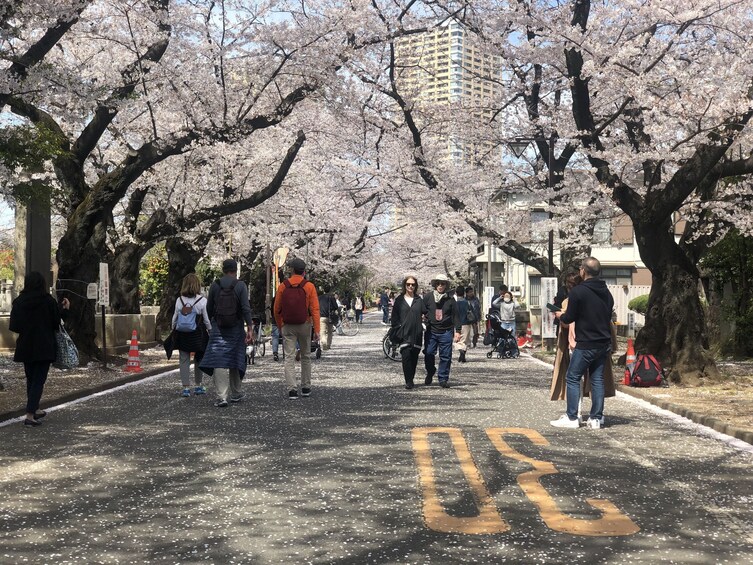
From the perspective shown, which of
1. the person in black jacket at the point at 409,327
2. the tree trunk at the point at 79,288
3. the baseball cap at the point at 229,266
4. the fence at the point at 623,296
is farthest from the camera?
the fence at the point at 623,296

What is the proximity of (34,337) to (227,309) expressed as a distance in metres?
2.73

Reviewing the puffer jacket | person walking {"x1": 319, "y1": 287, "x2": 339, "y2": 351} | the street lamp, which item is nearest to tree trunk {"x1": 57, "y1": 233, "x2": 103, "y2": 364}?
person walking {"x1": 319, "y1": 287, "x2": 339, "y2": 351}

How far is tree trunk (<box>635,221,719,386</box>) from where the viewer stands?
54.1ft

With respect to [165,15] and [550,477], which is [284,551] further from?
[165,15]

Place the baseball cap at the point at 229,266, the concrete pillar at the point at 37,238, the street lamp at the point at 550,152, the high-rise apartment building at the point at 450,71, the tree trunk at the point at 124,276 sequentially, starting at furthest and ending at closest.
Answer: the tree trunk at the point at 124,276 → the street lamp at the point at 550,152 → the high-rise apartment building at the point at 450,71 → the concrete pillar at the point at 37,238 → the baseball cap at the point at 229,266

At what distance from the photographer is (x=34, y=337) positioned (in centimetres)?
1046

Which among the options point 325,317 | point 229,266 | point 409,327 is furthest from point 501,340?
point 229,266

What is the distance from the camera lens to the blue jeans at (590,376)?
10.4 meters

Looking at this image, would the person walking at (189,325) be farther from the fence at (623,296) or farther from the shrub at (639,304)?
the fence at (623,296)

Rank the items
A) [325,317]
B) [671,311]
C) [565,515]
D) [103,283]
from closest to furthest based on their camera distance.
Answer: [565,515] < [671,311] < [103,283] < [325,317]

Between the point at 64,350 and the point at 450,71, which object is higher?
the point at 450,71

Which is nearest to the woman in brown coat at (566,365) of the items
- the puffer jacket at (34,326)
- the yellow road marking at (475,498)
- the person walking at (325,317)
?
the yellow road marking at (475,498)

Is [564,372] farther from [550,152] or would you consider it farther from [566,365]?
[550,152]

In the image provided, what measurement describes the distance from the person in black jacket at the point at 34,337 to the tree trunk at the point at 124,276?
1727cm
